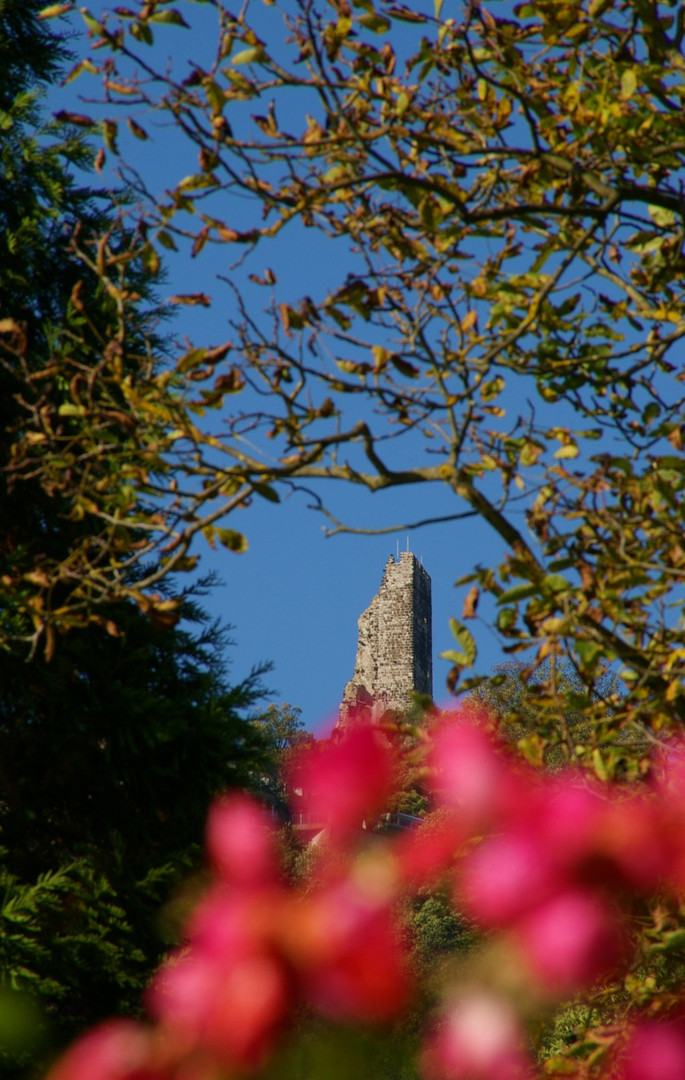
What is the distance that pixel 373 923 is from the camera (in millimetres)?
886

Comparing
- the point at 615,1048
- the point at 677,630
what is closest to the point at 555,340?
the point at 677,630

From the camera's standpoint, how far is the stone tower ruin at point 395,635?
140 ft

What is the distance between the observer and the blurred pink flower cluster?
870 millimetres

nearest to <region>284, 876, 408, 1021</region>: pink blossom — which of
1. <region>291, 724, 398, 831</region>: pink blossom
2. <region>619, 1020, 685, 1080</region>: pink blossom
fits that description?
<region>291, 724, 398, 831</region>: pink blossom

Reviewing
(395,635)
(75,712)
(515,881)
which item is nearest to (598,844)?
(515,881)

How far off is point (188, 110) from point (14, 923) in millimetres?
3176

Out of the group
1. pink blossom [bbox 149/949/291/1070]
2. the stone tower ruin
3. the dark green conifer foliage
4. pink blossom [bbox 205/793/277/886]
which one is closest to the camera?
pink blossom [bbox 149/949/291/1070]

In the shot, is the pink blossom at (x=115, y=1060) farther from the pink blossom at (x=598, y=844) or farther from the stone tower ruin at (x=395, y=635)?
the stone tower ruin at (x=395, y=635)

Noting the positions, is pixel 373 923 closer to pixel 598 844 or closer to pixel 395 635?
pixel 598 844

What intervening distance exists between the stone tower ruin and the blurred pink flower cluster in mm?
41158

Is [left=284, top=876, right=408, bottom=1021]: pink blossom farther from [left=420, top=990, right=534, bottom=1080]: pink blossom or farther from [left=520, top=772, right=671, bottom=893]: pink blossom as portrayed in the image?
[left=520, top=772, right=671, bottom=893]: pink blossom

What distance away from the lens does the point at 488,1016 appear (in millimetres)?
907

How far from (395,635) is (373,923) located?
42.8 m

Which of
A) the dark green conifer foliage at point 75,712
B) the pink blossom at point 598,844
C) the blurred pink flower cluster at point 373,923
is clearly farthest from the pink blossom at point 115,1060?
the dark green conifer foliage at point 75,712
